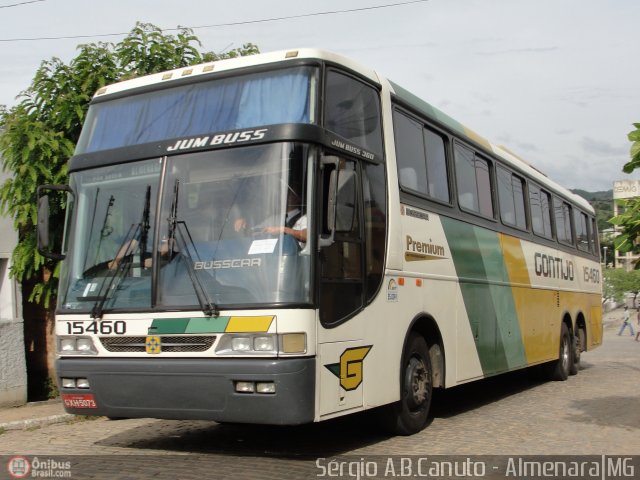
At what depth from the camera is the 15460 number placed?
689cm

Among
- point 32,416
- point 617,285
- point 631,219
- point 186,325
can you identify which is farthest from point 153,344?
point 617,285

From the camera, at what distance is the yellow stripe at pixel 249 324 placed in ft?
20.6

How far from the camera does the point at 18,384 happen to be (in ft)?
39.0

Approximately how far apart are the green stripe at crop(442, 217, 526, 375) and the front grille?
375 centimetres

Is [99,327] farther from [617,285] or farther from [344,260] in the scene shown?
[617,285]

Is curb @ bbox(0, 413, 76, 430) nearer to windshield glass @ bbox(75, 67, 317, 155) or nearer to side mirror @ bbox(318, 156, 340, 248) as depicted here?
windshield glass @ bbox(75, 67, 317, 155)

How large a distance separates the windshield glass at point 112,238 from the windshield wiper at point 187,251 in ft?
0.66

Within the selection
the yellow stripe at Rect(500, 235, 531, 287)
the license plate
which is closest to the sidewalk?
the license plate

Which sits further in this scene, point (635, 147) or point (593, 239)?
point (593, 239)

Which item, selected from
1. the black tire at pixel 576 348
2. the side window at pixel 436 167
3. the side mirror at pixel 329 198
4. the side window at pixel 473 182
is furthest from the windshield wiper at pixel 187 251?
the black tire at pixel 576 348

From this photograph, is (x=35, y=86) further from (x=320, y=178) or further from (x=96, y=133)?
(x=320, y=178)

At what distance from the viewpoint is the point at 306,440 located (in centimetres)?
808

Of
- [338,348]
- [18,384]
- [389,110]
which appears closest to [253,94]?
[389,110]

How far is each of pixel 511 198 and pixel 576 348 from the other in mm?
4972
